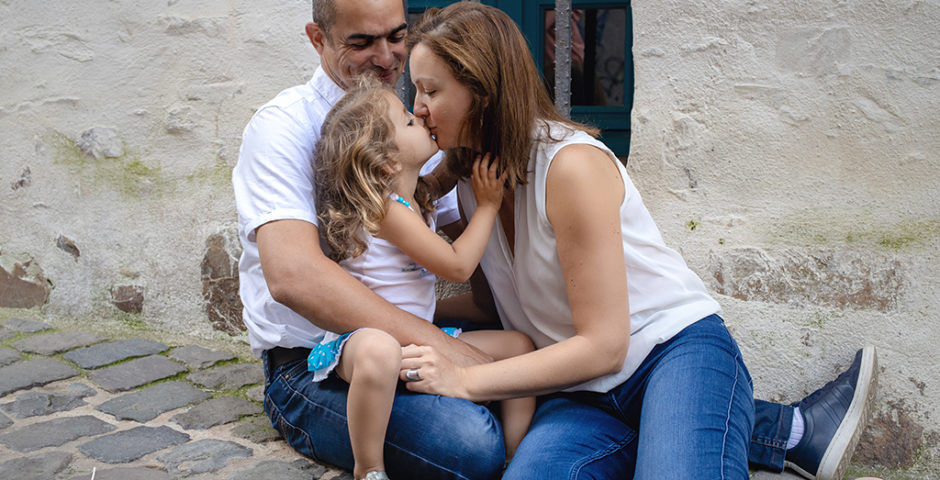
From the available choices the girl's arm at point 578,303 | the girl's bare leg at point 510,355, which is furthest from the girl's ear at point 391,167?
the girl's bare leg at point 510,355

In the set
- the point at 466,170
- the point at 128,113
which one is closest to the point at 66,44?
the point at 128,113

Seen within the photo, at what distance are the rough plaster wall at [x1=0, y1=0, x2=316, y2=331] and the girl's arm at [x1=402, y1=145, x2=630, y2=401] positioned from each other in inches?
69.6

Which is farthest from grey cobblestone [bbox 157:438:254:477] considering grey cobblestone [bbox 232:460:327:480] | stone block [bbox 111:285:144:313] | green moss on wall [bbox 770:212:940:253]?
green moss on wall [bbox 770:212:940:253]

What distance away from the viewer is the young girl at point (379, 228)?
87.7 inches

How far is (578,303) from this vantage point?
224 cm

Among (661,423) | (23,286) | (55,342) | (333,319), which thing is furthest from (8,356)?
(661,423)

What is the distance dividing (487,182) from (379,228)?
335 mm

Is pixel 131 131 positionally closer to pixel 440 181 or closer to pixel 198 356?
pixel 198 356

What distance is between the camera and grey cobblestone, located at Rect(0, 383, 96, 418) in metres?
2.92

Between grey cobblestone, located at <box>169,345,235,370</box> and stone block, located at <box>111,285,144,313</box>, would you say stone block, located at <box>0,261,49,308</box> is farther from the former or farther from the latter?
grey cobblestone, located at <box>169,345,235,370</box>

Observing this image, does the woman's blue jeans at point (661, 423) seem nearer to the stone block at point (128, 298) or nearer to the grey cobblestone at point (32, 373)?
the grey cobblestone at point (32, 373)

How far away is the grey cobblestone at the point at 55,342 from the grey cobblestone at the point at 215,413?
3.19 feet

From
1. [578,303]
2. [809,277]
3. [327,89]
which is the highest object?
[327,89]

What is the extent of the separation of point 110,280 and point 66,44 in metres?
1.12
